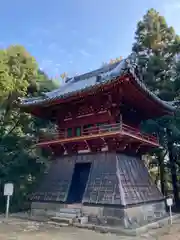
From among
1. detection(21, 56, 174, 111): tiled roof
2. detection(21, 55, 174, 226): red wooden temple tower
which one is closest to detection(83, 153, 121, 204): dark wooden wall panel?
detection(21, 55, 174, 226): red wooden temple tower

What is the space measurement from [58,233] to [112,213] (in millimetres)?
2729

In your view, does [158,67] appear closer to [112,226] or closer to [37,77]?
[37,77]

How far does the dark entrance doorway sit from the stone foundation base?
1.20 metres

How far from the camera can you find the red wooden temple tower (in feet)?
35.9

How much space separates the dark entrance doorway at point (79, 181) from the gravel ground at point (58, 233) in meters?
2.92

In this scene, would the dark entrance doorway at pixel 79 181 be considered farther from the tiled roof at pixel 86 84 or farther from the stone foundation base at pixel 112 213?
the tiled roof at pixel 86 84

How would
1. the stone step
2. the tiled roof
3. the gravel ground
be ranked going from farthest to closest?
1. the tiled roof
2. the stone step
3. the gravel ground

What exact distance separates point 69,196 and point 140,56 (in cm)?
1468

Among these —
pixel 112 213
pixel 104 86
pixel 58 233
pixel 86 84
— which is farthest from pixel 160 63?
pixel 58 233

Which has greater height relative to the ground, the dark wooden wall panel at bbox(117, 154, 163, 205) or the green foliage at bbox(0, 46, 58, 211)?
the green foliage at bbox(0, 46, 58, 211)

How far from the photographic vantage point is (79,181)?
14094 millimetres

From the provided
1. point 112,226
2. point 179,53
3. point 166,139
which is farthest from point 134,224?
point 179,53

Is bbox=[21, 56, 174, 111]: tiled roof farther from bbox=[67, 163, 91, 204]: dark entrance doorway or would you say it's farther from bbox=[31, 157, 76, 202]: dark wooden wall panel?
bbox=[67, 163, 91, 204]: dark entrance doorway

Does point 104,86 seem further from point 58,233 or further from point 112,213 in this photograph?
point 58,233
